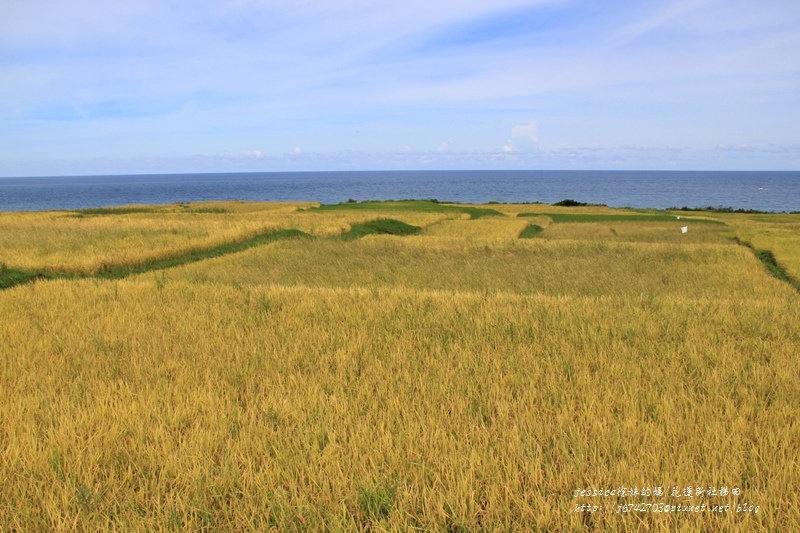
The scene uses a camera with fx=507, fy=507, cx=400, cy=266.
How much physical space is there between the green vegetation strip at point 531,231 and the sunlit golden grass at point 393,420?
19.8 metres

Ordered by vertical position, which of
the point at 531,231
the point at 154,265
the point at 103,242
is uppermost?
the point at 103,242

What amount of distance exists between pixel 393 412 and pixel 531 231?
2604 cm

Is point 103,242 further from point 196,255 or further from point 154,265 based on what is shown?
point 196,255

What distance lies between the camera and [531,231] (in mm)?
28672

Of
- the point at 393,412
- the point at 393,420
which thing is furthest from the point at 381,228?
the point at 393,420

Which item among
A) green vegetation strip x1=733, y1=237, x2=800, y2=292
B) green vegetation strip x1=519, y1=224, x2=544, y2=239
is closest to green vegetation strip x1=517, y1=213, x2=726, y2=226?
green vegetation strip x1=519, y1=224, x2=544, y2=239

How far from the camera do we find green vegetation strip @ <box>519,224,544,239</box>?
2667 centimetres

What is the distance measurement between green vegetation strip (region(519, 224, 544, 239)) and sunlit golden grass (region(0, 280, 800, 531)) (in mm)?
19843

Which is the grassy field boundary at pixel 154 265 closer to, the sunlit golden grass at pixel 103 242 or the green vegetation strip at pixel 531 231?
the sunlit golden grass at pixel 103 242

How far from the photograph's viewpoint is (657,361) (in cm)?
515

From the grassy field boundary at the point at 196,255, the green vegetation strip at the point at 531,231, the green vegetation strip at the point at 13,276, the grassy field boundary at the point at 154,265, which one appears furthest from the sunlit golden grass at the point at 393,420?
the green vegetation strip at the point at 531,231

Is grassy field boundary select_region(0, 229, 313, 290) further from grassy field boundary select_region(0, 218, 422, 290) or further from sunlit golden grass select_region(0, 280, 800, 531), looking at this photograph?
sunlit golden grass select_region(0, 280, 800, 531)

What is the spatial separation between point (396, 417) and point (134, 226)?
69.8ft

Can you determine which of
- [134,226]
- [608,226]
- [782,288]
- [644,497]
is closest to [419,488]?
[644,497]
